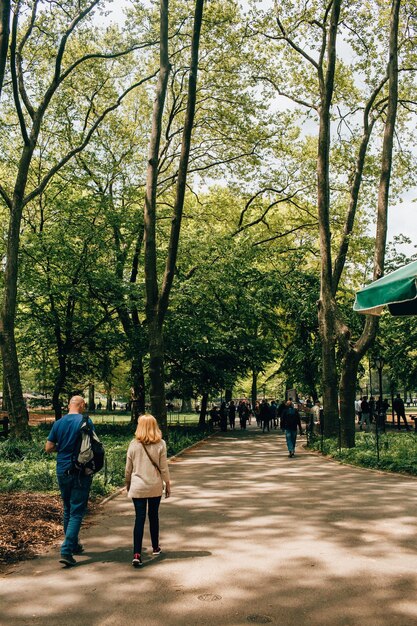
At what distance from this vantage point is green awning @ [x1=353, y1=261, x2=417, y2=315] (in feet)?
20.0

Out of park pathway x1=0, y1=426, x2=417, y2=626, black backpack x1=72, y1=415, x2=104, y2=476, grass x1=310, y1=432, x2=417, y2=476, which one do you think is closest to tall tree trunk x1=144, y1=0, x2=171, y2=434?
grass x1=310, y1=432, x2=417, y2=476

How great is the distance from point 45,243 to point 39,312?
3.07m

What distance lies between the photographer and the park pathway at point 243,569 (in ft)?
15.4

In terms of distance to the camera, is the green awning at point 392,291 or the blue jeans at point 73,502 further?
the blue jeans at point 73,502

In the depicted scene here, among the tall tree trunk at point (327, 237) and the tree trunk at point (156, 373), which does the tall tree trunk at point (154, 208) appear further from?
the tall tree trunk at point (327, 237)

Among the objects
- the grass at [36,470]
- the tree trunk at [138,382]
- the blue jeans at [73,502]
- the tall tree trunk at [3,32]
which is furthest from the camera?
the tree trunk at [138,382]

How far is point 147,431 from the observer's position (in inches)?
257

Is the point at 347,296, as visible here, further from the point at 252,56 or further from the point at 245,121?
the point at 252,56

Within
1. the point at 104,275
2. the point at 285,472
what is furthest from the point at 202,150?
the point at 285,472

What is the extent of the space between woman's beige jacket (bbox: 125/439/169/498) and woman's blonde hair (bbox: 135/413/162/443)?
6 centimetres

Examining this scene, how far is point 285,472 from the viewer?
13.8 m

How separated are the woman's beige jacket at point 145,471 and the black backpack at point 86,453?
37cm

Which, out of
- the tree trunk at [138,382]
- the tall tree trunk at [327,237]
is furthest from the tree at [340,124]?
the tree trunk at [138,382]

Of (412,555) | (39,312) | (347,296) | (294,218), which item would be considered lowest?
(412,555)
